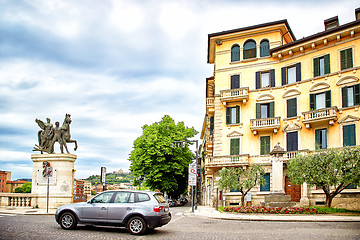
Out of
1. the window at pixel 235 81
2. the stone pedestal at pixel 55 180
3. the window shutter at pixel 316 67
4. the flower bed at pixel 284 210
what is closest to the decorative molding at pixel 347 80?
the window shutter at pixel 316 67

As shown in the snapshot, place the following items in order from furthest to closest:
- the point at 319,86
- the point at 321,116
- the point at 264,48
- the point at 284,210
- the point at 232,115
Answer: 1. the point at 232,115
2. the point at 264,48
3. the point at 319,86
4. the point at 321,116
5. the point at 284,210

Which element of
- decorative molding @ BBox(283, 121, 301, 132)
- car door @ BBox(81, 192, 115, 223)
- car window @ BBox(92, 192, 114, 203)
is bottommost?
car door @ BBox(81, 192, 115, 223)

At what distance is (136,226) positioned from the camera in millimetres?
12797

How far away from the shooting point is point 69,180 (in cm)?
2719

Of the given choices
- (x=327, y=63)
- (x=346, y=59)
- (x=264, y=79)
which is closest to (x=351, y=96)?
(x=346, y=59)

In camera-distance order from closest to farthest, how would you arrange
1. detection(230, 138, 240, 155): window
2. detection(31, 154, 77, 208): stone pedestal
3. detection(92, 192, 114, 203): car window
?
detection(92, 192, 114, 203): car window → detection(31, 154, 77, 208): stone pedestal → detection(230, 138, 240, 155): window

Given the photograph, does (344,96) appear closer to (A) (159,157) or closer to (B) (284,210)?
(B) (284,210)

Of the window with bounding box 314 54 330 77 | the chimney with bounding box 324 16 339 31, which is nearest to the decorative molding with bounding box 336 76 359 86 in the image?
the window with bounding box 314 54 330 77

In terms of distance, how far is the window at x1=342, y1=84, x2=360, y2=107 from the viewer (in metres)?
30.3

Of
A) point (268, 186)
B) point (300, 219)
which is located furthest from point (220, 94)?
point (300, 219)

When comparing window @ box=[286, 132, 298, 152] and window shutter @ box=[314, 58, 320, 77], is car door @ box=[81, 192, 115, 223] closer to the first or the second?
window @ box=[286, 132, 298, 152]

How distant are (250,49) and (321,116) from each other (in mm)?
11006

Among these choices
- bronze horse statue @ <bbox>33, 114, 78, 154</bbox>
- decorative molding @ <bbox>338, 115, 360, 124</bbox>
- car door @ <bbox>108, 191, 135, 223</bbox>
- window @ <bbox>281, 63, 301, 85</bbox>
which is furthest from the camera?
window @ <bbox>281, 63, 301, 85</bbox>

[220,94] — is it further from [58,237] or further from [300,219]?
[58,237]
